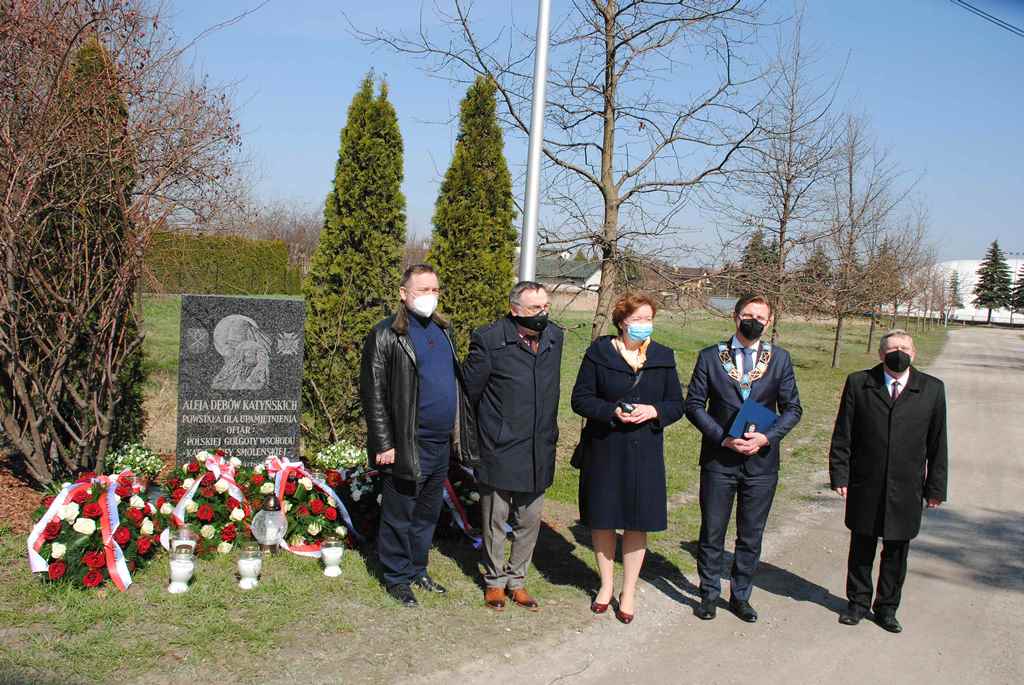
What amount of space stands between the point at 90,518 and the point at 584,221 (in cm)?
578

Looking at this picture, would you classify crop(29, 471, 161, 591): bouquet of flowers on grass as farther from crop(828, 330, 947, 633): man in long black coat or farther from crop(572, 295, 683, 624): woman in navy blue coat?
crop(828, 330, 947, 633): man in long black coat

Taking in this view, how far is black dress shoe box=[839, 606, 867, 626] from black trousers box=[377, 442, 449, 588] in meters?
2.49

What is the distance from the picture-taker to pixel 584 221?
30.2 feet

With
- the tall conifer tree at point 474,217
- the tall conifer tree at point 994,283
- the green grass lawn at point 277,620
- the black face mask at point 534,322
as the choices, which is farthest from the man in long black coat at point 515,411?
the tall conifer tree at point 994,283

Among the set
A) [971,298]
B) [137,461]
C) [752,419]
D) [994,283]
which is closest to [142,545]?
[137,461]

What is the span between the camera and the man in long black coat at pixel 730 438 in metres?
5.05

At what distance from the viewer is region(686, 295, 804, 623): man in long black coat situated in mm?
5047

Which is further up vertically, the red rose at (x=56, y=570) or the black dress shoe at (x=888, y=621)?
the red rose at (x=56, y=570)

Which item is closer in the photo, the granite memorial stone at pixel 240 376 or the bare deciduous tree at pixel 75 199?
the bare deciduous tree at pixel 75 199

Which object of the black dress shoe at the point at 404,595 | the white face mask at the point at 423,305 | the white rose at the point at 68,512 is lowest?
the black dress shoe at the point at 404,595

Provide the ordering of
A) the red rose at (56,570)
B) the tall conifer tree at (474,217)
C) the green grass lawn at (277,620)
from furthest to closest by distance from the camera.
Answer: the tall conifer tree at (474,217), the red rose at (56,570), the green grass lawn at (277,620)

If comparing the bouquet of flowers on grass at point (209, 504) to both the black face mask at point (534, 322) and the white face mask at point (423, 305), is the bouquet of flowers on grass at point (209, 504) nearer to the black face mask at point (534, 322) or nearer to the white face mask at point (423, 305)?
the white face mask at point (423, 305)

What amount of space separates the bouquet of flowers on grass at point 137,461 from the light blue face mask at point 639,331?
3.92 meters

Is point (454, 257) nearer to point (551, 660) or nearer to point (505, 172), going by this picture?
point (505, 172)
